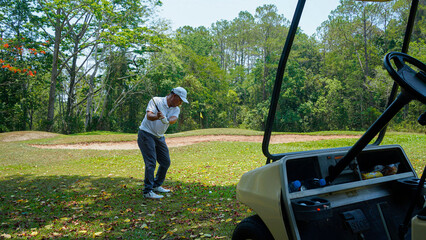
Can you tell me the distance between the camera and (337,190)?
199cm

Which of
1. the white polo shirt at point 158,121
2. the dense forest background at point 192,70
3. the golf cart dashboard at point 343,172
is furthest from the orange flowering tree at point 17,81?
the golf cart dashboard at point 343,172

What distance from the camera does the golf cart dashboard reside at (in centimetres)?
200

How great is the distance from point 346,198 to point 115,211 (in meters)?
3.87

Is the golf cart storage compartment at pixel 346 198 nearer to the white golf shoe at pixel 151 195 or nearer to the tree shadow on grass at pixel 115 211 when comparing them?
A: the tree shadow on grass at pixel 115 211

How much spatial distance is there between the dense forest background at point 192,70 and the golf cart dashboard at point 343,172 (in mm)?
22240

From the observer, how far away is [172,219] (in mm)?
4496

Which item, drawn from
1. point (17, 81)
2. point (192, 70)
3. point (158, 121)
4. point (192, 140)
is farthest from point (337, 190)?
point (192, 70)

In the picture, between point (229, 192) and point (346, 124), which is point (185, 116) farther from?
point (229, 192)

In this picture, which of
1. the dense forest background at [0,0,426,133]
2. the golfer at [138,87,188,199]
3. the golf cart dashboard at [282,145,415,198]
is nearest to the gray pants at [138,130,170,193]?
the golfer at [138,87,188,199]

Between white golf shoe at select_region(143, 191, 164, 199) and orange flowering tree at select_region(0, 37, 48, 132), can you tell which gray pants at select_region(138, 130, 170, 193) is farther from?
orange flowering tree at select_region(0, 37, 48, 132)

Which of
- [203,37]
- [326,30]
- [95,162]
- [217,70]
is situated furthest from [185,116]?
[95,162]

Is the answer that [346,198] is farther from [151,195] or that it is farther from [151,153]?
[151,195]

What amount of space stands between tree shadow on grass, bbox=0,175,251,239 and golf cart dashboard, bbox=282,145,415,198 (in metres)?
1.84

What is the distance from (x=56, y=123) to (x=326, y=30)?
32114 mm
